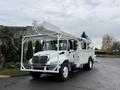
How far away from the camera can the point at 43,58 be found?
12.2 meters

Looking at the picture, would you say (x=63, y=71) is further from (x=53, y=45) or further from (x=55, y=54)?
(x=53, y=45)

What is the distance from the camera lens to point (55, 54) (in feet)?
41.3

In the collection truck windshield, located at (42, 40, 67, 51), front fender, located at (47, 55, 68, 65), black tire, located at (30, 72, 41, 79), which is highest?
truck windshield, located at (42, 40, 67, 51)

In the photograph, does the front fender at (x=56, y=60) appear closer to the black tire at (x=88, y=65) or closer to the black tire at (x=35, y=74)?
the black tire at (x=35, y=74)

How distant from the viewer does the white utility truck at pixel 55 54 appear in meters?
12.1

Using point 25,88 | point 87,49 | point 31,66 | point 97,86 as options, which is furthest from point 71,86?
point 87,49

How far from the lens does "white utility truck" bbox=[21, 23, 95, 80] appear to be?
12.1 metres

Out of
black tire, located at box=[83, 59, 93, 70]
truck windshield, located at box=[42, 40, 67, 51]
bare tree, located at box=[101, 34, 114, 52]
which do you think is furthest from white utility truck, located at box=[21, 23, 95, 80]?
bare tree, located at box=[101, 34, 114, 52]

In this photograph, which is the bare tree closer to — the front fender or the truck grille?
the front fender

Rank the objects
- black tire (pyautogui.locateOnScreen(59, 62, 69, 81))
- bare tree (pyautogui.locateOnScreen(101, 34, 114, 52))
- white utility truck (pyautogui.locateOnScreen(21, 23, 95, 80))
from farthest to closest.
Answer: bare tree (pyautogui.locateOnScreen(101, 34, 114, 52)), white utility truck (pyautogui.locateOnScreen(21, 23, 95, 80)), black tire (pyautogui.locateOnScreen(59, 62, 69, 81))

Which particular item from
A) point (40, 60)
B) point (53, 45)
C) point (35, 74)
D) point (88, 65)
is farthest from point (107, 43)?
point (40, 60)

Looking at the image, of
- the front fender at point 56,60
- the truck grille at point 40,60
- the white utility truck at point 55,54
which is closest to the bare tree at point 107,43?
the white utility truck at point 55,54

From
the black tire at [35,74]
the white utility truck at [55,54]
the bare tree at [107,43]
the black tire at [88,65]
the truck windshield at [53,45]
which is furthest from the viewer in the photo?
the bare tree at [107,43]

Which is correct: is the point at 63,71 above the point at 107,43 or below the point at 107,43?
below
